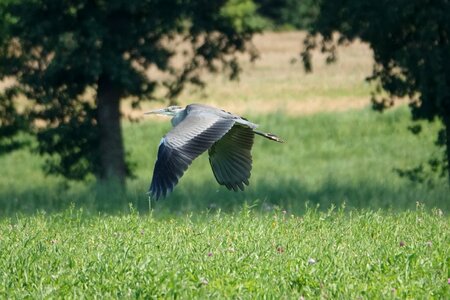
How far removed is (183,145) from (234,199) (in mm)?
4366

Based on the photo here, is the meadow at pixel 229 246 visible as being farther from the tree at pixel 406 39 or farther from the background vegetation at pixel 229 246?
the tree at pixel 406 39

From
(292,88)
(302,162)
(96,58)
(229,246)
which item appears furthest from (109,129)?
(292,88)

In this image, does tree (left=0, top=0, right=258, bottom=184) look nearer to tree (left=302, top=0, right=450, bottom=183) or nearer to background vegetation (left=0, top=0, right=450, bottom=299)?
tree (left=302, top=0, right=450, bottom=183)

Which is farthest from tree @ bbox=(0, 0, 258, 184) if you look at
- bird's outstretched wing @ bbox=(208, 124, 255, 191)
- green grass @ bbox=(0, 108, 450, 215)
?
bird's outstretched wing @ bbox=(208, 124, 255, 191)

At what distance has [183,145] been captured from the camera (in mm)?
9680

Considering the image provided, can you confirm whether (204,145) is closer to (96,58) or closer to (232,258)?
(232,258)

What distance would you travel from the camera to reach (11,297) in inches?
250

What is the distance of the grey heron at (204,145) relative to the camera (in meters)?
9.30

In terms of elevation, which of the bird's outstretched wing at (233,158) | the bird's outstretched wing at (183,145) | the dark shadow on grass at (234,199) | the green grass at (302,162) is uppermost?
the bird's outstretched wing at (183,145)

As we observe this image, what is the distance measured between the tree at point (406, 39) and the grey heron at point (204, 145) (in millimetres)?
5216

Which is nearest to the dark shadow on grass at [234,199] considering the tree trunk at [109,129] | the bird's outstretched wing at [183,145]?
the bird's outstretched wing at [183,145]

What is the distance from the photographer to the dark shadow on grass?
12.4m

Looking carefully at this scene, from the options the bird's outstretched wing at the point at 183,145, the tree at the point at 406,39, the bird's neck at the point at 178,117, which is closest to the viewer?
the bird's outstretched wing at the point at 183,145

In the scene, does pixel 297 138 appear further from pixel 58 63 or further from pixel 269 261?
pixel 269 261
